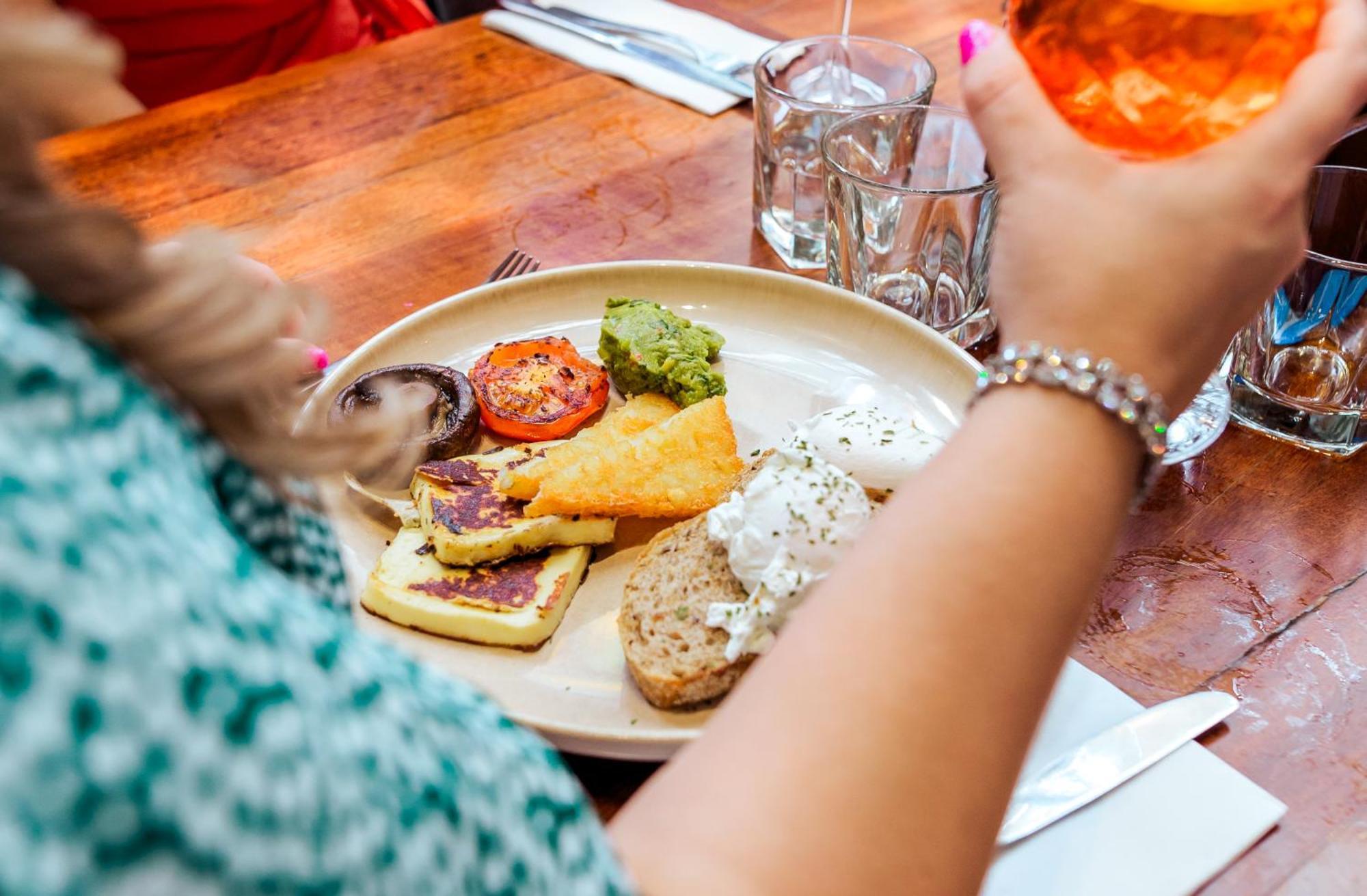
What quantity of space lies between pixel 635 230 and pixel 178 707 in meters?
1.48

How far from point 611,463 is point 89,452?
0.84 m

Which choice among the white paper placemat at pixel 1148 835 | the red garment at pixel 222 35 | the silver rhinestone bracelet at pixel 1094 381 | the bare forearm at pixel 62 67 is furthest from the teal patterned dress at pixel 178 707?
the red garment at pixel 222 35

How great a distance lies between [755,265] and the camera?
5.63ft

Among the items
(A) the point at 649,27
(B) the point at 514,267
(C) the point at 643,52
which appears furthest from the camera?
(A) the point at 649,27

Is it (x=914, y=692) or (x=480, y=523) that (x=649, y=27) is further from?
(x=914, y=692)

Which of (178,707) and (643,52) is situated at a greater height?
(178,707)

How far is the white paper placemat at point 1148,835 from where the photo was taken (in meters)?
0.88

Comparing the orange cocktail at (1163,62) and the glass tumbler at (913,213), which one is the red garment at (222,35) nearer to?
the glass tumbler at (913,213)

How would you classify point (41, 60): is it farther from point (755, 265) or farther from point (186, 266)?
point (755, 265)

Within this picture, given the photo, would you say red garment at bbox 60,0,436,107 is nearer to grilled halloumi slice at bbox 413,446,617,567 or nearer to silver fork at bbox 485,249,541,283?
silver fork at bbox 485,249,541,283

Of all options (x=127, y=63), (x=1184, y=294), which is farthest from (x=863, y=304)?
(x=127, y=63)

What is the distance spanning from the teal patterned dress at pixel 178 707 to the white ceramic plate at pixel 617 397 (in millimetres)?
479

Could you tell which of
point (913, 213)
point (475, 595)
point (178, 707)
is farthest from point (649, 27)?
point (178, 707)

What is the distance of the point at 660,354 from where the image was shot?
142cm
